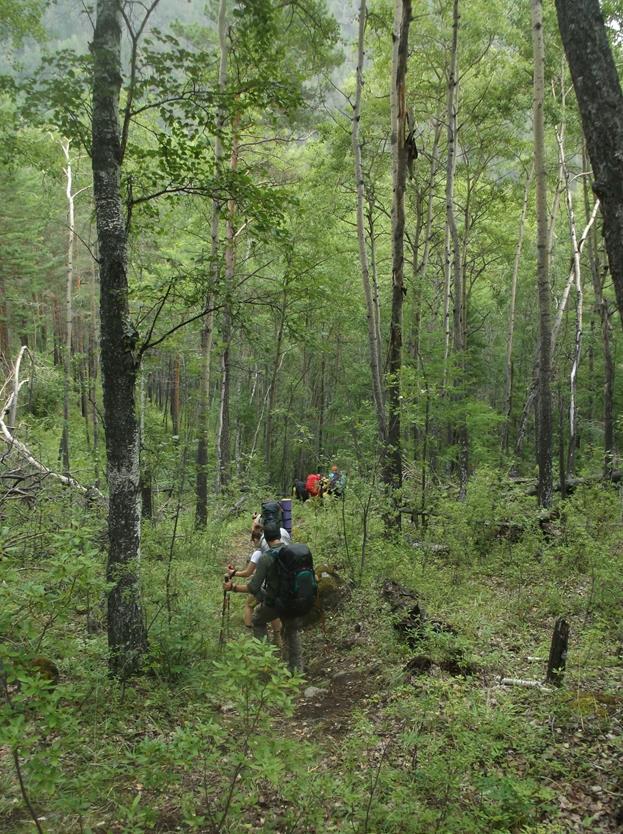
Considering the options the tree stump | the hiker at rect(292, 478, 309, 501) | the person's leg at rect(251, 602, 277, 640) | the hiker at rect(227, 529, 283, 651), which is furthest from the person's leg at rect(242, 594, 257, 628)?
the hiker at rect(292, 478, 309, 501)

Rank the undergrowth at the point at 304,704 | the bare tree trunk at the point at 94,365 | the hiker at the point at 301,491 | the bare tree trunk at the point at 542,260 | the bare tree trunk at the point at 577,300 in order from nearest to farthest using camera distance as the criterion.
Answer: the undergrowth at the point at 304,704, the bare tree trunk at the point at 94,365, the bare tree trunk at the point at 542,260, the bare tree trunk at the point at 577,300, the hiker at the point at 301,491

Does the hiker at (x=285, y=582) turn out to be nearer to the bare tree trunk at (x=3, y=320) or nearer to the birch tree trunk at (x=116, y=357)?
the birch tree trunk at (x=116, y=357)

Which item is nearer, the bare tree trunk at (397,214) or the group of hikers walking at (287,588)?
the group of hikers walking at (287,588)

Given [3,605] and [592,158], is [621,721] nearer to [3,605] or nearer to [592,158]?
[592,158]

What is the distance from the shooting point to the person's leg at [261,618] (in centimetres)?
589

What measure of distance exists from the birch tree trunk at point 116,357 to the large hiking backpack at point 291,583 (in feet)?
4.62

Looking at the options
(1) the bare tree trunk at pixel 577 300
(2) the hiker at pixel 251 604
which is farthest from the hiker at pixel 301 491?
(2) the hiker at pixel 251 604

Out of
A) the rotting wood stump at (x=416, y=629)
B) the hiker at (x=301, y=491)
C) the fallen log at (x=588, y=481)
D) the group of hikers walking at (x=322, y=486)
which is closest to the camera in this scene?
the rotting wood stump at (x=416, y=629)

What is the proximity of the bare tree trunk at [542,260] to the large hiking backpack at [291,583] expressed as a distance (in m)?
6.07

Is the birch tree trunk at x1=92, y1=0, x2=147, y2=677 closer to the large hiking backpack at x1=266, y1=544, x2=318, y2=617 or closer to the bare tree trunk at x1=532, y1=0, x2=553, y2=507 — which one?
the large hiking backpack at x1=266, y1=544, x2=318, y2=617

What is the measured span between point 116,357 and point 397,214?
7.02m

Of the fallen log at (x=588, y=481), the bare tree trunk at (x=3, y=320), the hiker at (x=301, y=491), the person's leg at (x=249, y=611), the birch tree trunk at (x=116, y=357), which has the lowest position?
the hiker at (x=301, y=491)

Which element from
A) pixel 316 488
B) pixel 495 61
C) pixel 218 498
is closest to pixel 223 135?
pixel 218 498

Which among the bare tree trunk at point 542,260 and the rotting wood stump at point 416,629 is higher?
the bare tree trunk at point 542,260
